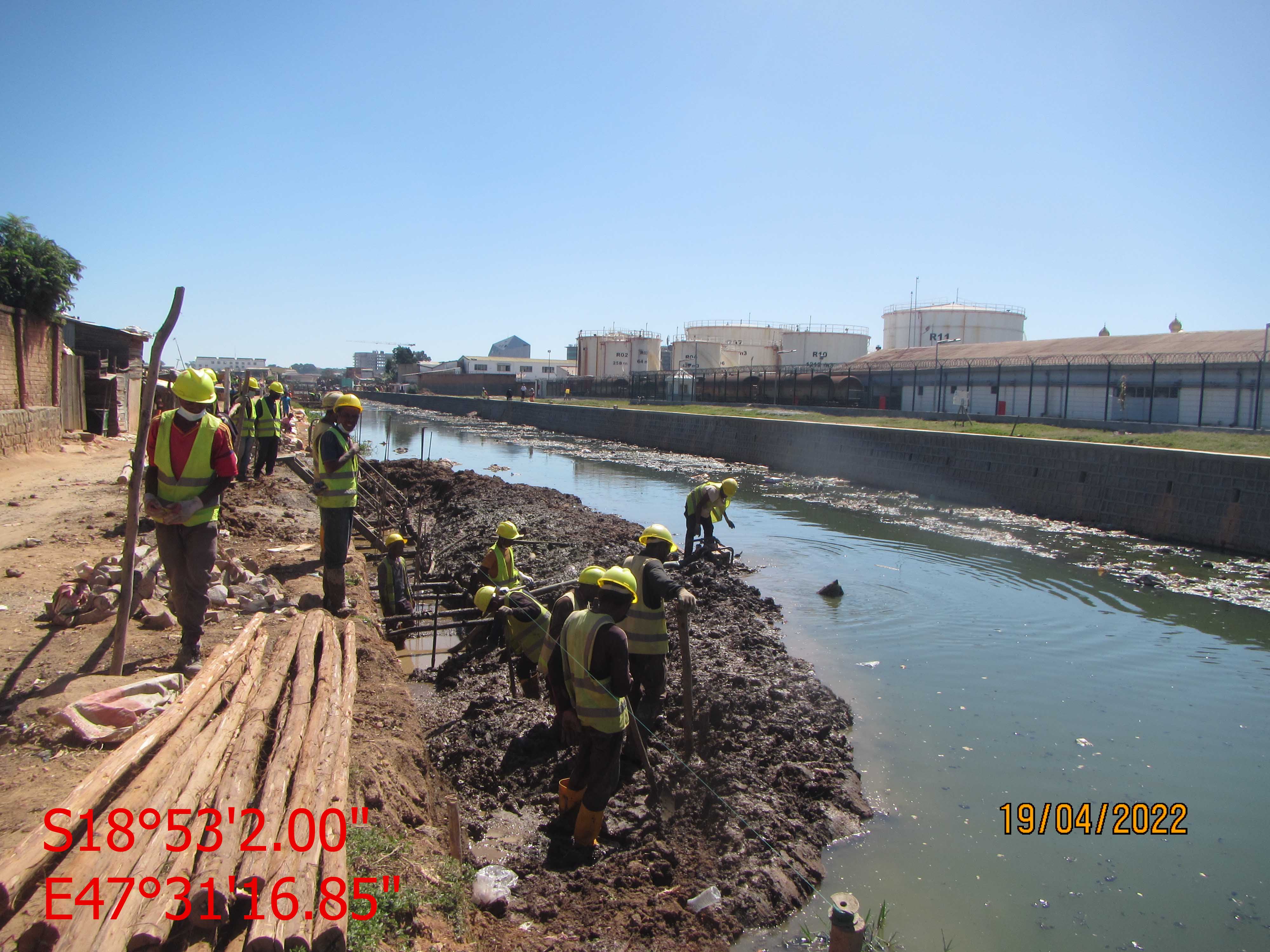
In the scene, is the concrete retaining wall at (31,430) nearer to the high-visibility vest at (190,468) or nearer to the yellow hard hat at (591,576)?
the high-visibility vest at (190,468)

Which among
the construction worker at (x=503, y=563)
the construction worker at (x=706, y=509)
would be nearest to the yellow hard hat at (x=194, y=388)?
the construction worker at (x=503, y=563)

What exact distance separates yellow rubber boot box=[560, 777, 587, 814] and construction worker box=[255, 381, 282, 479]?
1097 cm

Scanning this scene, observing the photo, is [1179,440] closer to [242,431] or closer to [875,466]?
[875,466]

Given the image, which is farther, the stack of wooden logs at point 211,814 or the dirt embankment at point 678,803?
the dirt embankment at point 678,803

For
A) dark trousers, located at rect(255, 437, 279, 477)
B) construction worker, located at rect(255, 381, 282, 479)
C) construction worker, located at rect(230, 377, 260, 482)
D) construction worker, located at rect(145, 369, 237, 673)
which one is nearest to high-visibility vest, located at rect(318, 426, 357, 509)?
construction worker, located at rect(145, 369, 237, 673)

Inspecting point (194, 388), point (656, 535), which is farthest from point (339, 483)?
point (656, 535)

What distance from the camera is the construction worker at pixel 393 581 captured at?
8.75 m

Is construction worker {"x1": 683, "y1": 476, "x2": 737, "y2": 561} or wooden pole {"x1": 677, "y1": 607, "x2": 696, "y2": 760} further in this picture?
construction worker {"x1": 683, "y1": 476, "x2": 737, "y2": 561}

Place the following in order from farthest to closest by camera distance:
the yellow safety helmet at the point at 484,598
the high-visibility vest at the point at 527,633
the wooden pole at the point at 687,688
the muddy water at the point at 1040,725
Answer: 1. the yellow safety helmet at the point at 484,598
2. the high-visibility vest at the point at 527,633
3. the wooden pole at the point at 687,688
4. the muddy water at the point at 1040,725

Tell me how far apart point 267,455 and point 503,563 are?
9.15 meters

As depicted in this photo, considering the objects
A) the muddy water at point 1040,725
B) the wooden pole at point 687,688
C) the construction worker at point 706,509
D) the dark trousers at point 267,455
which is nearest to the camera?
the muddy water at point 1040,725

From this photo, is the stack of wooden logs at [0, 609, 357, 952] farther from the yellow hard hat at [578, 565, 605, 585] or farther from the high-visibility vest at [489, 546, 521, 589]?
the high-visibility vest at [489, 546, 521, 589]

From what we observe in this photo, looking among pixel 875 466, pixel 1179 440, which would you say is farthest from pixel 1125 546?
pixel 875 466

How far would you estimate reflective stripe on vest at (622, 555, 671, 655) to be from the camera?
5.82 metres
